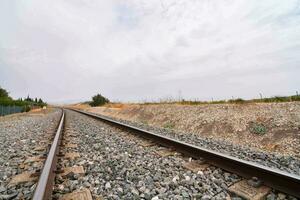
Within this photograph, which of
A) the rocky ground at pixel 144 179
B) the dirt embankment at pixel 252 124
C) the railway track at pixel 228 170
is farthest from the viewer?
the dirt embankment at pixel 252 124

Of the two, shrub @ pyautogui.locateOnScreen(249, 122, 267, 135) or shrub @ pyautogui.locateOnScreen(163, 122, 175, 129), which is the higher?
shrub @ pyautogui.locateOnScreen(249, 122, 267, 135)

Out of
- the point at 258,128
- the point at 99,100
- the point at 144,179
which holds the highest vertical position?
the point at 99,100

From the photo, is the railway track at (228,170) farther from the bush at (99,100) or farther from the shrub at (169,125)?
the bush at (99,100)

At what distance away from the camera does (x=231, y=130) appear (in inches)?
287

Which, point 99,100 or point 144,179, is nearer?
point 144,179

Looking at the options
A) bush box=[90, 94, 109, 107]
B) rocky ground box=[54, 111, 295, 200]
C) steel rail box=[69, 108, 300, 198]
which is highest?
bush box=[90, 94, 109, 107]

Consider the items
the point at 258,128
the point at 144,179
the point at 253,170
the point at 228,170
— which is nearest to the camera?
the point at 253,170

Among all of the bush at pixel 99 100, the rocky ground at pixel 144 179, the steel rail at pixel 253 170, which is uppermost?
the bush at pixel 99 100

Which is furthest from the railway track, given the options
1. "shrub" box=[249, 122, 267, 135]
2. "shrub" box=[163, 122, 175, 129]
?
"shrub" box=[163, 122, 175, 129]

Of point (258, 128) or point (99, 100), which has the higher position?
point (99, 100)

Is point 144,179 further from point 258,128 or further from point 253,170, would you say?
point 258,128

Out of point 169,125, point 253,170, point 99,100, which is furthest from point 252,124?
point 99,100

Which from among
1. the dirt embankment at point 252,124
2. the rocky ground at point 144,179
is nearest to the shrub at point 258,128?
the dirt embankment at point 252,124

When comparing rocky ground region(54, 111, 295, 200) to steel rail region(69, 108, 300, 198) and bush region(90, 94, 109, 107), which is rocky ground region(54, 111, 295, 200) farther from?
bush region(90, 94, 109, 107)
